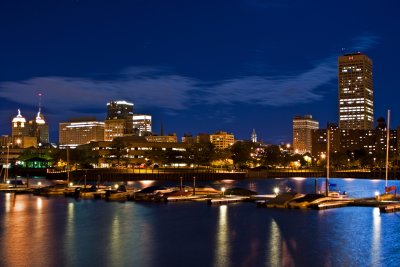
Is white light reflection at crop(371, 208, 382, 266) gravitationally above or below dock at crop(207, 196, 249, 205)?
below

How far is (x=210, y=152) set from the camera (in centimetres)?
19150

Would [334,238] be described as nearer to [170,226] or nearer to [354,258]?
[354,258]

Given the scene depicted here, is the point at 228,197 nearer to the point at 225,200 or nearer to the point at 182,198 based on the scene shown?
the point at 225,200

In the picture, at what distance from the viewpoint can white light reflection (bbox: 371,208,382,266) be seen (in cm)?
3512

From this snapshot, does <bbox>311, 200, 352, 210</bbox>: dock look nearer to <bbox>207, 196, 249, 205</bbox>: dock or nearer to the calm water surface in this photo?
the calm water surface

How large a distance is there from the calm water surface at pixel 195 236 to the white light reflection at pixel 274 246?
60 mm

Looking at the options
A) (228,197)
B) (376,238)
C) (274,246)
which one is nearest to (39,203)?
(228,197)

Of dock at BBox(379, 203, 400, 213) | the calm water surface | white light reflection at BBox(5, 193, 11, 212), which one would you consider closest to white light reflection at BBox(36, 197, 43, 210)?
the calm water surface

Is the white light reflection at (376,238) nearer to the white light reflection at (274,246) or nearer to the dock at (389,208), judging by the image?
the dock at (389,208)

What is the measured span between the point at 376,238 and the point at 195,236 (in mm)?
13832

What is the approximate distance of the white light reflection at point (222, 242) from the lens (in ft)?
109

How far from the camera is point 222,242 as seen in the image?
132 feet

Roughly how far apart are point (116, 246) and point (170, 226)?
10.9 meters

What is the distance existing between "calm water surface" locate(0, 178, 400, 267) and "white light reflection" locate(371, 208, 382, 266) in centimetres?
6
